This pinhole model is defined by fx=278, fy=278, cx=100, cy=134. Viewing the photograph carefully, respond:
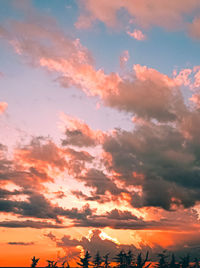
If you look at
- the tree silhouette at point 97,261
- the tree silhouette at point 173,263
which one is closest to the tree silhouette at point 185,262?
the tree silhouette at point 173,263

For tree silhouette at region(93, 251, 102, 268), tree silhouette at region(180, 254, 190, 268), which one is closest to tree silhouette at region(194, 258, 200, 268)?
tree silhouette at region(180, 254, 190, 268)

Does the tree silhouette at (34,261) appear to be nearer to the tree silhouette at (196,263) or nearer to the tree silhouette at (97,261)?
the tree silhouette at (97,261)

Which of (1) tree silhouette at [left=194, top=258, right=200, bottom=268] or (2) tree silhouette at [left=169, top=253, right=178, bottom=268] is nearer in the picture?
(2) tree silhouette at [left=169, top=253, right=178, bottom=268]

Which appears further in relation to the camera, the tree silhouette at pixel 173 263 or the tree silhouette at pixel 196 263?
the tree silhouette at pixel 196 263

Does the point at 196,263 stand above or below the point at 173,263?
below

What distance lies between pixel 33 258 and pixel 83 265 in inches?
832

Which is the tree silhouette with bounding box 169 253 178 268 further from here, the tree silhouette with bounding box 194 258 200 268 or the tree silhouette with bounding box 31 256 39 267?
the tree silhouette with bounding box 31 256 39 267

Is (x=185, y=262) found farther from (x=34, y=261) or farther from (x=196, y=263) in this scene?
(x=34, y=261)

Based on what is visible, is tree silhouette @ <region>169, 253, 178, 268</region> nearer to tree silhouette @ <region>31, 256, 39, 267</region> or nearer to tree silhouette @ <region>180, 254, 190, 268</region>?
tree silhouette @ <region>180, 254, 190, 268</region>

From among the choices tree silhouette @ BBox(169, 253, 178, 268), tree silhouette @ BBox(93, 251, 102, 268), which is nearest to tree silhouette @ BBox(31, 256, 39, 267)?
tree silhouette @ BBox(93, 251, 102, 268)

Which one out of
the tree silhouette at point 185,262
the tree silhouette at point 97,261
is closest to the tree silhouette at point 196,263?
the tree silhouette at point 185,262

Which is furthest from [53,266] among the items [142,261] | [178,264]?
[178,264]

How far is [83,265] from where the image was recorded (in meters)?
89.0

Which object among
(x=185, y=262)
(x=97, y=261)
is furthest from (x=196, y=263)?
(x=97, y=261)
